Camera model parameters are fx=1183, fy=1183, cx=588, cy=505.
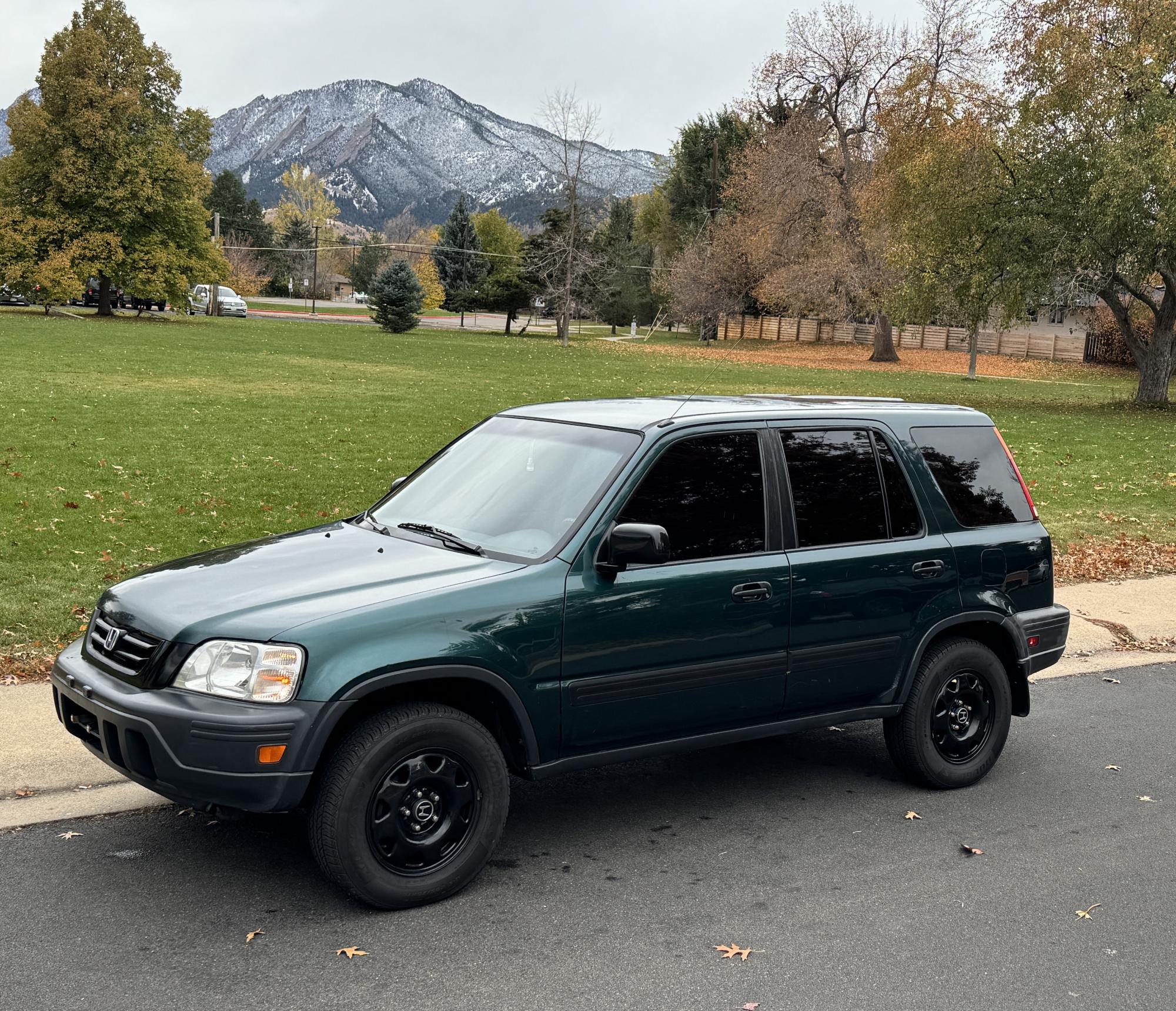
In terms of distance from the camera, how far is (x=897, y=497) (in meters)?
5.50

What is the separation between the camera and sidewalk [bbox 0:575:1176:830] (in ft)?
16.7

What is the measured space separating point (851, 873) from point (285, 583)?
96.8 inches

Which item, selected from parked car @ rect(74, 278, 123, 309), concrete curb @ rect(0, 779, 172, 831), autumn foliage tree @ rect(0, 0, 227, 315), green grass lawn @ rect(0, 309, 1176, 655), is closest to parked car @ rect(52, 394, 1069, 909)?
concrete curb @ rect(0, 779, 172, 831)

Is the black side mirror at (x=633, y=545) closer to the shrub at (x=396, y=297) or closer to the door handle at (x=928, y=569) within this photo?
the door handle at (x=928, y=569)

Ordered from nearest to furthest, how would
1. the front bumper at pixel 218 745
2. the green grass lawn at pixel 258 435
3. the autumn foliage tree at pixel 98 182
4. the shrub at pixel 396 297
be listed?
the front bumper at pixel 218 745 < the green grass lawn at pixel 258 435 < the autumn foliage tree at pixel 98 182 < the shrub at pixel 396 297

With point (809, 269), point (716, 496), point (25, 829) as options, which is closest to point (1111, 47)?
point (809, 269)

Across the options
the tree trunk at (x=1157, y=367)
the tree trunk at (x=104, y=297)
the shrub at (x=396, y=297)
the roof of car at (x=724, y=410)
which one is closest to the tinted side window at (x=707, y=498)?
the roof of car at (x=724, y=410)

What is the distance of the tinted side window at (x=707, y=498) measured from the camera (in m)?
4.78

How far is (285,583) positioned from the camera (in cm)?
435

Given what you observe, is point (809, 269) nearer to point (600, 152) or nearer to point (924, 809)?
point (600, 152)

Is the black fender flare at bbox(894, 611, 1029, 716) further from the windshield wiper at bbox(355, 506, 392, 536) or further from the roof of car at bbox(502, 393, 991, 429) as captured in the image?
the windshield wiper at bbox(355, 506, 392, 536)

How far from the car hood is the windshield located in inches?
8.8

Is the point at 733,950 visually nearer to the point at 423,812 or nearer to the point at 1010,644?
the point at 423,812

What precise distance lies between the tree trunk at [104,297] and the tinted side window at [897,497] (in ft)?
167
